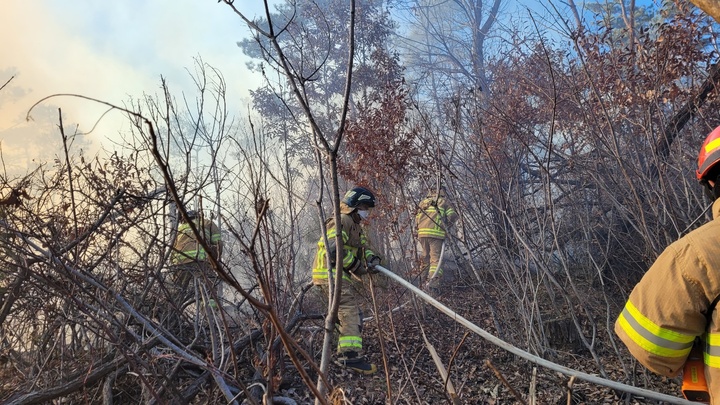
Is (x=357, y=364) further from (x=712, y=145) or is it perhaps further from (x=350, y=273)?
(x=712, y=145)

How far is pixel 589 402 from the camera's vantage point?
333cm

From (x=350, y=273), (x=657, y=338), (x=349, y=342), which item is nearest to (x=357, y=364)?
(x=349, y=342)

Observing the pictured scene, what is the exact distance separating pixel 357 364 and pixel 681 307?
312cm

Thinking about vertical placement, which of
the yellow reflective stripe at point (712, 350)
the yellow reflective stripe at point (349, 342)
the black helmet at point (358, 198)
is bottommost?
the yellow reflective stripe at point (349, 342)

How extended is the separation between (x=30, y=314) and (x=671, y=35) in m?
6.22

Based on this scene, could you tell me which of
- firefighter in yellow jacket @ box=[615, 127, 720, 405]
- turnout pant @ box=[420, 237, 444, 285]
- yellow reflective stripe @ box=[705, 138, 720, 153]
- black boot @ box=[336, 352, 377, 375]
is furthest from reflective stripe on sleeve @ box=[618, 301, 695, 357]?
turnout pant @ box=[420, 237, 444, 285]

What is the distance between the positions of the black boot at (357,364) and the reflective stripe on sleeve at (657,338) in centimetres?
290

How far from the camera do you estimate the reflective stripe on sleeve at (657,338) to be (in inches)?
59.5

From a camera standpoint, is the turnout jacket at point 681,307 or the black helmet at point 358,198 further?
the black helmet at point 358,198

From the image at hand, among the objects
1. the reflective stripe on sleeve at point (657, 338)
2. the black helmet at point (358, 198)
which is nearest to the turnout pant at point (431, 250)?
the black helmet at point (358, 198)

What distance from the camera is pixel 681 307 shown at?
4.82ft

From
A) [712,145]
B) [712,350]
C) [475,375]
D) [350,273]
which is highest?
[712,145]

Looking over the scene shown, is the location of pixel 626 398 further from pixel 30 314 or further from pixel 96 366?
pixel 30 314

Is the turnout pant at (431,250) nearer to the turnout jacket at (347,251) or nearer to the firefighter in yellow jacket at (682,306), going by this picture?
the turnout jacket at (347,251)
